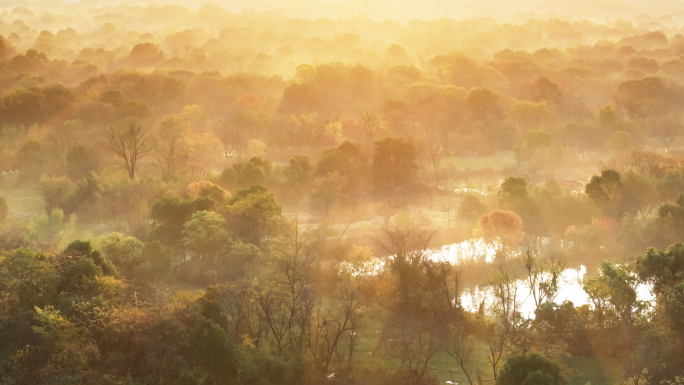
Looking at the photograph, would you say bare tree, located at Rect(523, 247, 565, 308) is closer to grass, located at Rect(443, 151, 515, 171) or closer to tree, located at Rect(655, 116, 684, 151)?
grass, located at Rect(443, 151, 515, 171)

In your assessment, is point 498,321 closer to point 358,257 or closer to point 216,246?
point 358,257

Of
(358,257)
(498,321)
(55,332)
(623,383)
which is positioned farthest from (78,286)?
(623,383)

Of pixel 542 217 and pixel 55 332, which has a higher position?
pixel 542 217

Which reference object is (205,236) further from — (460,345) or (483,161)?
Result: (483,161)

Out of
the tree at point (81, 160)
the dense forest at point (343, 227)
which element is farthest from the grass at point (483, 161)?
the tree at point (81, 160)

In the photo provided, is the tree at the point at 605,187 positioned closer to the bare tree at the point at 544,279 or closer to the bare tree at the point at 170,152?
the bare tree at the point at 544,279

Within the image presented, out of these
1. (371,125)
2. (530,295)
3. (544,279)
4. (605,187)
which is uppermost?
(371,125)

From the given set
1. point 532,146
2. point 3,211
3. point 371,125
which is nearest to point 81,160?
point 3,211
